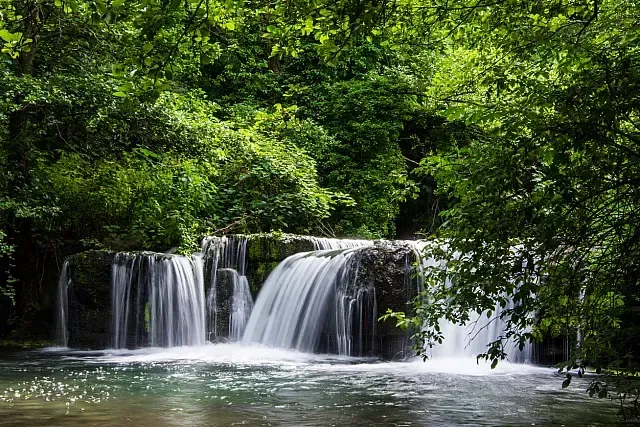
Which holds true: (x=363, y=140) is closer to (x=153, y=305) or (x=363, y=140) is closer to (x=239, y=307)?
(x=239, y=307)

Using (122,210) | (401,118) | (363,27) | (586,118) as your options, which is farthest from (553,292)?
(401,118)

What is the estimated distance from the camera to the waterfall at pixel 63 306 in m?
14.6

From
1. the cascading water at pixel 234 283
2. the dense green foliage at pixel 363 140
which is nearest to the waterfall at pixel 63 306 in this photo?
the dense green foliage at pixel 363 140

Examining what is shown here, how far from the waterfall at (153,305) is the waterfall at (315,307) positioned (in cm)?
125

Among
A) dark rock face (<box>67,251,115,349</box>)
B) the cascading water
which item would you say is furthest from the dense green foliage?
dark rock face (<box>67,251,115,349</box>)

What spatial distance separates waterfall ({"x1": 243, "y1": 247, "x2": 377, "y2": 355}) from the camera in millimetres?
12766

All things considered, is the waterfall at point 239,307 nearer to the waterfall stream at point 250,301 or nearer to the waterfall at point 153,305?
the waterfall stream at point 250,301

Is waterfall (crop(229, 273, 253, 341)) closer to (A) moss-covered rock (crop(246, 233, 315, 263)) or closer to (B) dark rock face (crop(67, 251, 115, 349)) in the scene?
(A) moss-covered rock (crop(246, 233, 315, 263))

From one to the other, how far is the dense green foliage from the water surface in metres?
1.05

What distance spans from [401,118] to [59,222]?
11.6m

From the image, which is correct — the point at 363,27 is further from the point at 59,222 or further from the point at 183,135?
the point at 59,222

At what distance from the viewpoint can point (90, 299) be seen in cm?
1449

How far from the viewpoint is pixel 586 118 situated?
448 cm

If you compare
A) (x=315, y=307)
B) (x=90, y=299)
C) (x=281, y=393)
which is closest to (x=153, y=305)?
(x=90, y=299)
